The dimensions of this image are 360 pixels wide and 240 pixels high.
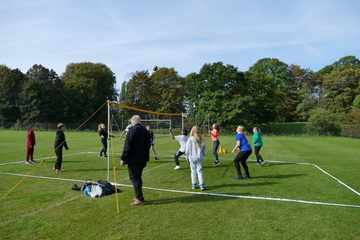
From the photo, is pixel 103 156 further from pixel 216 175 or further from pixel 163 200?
pixel 163 200

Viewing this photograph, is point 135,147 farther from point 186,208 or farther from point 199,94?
point 199,94

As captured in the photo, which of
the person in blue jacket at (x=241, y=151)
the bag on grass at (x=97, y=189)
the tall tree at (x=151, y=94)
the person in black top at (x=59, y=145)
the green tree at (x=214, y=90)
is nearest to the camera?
the bag on grass at (x=97, y=189)

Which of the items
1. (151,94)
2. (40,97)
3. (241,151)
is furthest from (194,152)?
(40,97)

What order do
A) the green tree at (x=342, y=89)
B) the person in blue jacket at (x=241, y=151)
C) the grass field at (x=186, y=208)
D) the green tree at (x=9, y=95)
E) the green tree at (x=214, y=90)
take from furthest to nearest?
the green tree at (x=342, y=89)
the green tree at (x=9, y=95)
the green tree at (x=214, y=90)
the person in blue jacket at (x=241, y=151)
the grass field at (x=186, y=208)

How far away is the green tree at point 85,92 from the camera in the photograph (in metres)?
59.8

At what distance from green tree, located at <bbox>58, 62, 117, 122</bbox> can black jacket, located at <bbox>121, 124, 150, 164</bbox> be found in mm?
56536

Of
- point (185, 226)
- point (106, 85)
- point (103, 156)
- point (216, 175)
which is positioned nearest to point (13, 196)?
point (185, 226)

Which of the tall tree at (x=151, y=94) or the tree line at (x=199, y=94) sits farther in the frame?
the tall tree at (x=151, y=94)

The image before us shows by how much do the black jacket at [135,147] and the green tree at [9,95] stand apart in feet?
202

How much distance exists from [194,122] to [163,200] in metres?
36.7

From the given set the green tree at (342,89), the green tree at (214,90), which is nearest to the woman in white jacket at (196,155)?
the green tree at (214,90)

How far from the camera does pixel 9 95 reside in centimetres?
5691

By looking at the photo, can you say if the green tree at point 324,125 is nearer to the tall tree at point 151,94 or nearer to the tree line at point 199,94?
the tree line at point 199,94

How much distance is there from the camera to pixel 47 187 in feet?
24.3
